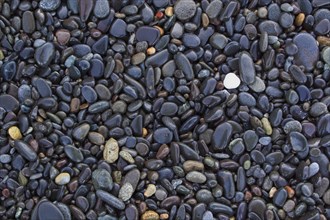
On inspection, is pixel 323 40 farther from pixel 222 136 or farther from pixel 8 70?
pixel 8 70

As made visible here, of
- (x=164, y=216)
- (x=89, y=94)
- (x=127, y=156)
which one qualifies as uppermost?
(x=89, y=94)

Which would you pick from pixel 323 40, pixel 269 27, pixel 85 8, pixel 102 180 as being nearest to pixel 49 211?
pixel 102 180

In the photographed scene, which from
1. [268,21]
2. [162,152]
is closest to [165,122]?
[162,152]

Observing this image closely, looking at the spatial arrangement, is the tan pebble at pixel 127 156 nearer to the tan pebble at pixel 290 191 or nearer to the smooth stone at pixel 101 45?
the smooth stone at pixel 101 45

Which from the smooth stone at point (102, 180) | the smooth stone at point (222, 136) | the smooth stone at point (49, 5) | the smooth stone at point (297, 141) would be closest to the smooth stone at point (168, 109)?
the smooth stone at point (222, 136)

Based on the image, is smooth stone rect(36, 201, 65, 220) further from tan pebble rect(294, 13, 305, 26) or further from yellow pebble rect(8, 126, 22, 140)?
tan pebble rect(294, 13, 305, 26)

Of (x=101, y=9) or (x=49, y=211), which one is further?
(x=101, y=9)

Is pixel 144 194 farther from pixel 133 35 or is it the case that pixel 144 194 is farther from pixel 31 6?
pixel 31 6

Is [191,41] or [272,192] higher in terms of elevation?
[191,41]
